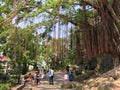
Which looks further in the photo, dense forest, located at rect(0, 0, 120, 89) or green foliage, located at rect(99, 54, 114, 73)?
green foliage, located at rect(99, 54, 114, 73)

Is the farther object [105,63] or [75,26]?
[105,63]

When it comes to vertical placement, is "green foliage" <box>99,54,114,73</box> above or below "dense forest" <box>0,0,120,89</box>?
below

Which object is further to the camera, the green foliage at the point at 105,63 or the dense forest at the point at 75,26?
the green foliage at the point at 105,63

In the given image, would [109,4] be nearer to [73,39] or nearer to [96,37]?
[96,37]

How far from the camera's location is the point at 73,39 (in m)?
18.7

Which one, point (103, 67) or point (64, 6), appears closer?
point (64, 6)

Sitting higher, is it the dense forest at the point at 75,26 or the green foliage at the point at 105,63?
the dense forest at the point at 75,26

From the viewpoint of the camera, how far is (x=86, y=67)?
35.1 m

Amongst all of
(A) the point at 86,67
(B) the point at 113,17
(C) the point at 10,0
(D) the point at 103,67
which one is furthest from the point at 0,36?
(A) the point at 86,67

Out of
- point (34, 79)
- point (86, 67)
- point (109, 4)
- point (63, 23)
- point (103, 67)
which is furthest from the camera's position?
point (86, 67)

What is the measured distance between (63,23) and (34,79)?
7.71 metres

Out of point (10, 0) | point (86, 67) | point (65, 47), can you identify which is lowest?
point (86, 67)

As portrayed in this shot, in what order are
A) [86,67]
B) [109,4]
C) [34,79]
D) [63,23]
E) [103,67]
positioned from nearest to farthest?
1. [109,4]
2. [63,23]
3. [34,79]
4. [103,67]
5. [86,67]

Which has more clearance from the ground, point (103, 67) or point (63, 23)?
point (63, 23)
